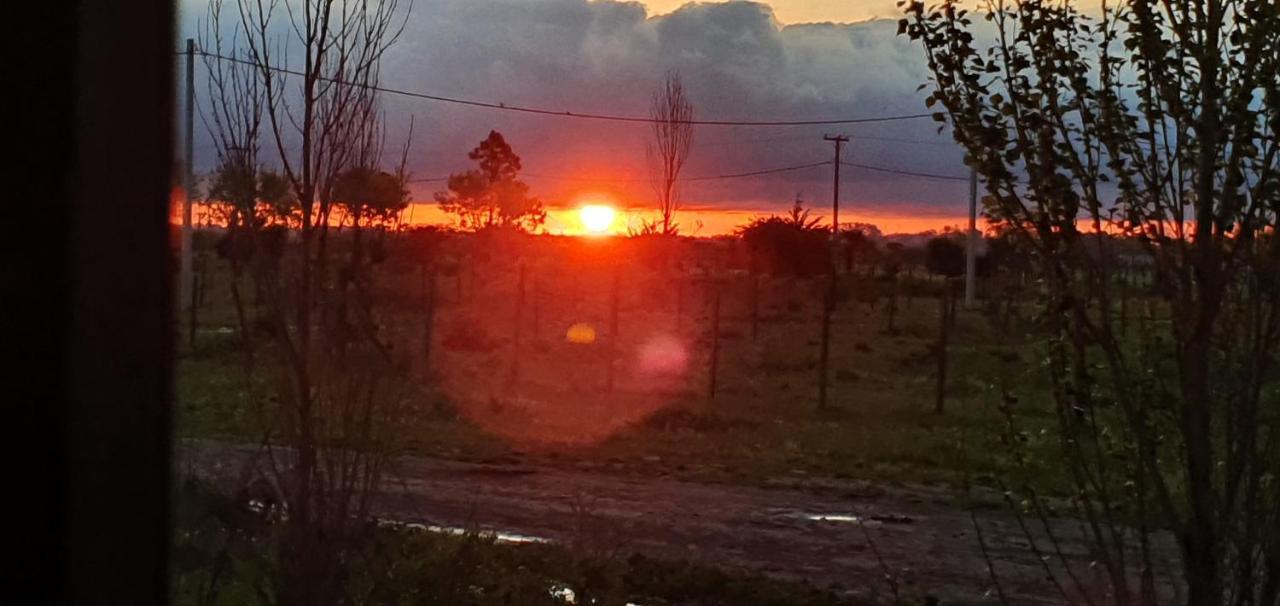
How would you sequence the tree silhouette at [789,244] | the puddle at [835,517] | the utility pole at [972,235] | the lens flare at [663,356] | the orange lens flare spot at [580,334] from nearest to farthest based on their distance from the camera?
1. the utility pole at [972,235]
2. the puddle at [835,517]
3. the lens flare at [663,356]
4. the orange lens flare spot at [580,334]
5. the tree silhouette at [789,244]

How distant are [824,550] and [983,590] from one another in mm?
1383

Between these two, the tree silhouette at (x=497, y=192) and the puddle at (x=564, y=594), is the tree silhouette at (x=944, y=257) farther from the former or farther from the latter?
the puddle at (x=564, y=594)

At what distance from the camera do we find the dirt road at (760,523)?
24.4 feet

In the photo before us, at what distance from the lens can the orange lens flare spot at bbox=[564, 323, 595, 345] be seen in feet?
86.2

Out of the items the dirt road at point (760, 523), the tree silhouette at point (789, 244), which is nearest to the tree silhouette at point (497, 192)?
the tree silhouette at point (789, 244)

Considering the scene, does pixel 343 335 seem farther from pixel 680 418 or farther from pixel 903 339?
pixel 903 339

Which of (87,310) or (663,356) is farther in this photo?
(663,356)

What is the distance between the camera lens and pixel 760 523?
30.8ft

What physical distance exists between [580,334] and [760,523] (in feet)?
60.6

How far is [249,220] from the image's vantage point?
503 cm

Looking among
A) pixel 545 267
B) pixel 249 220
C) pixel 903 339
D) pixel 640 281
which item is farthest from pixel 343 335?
pixel 545 267

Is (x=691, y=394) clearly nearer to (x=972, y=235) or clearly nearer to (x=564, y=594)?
(x=972, y=235)

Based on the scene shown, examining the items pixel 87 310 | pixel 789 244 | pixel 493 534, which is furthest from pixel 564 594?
pixel 789 244

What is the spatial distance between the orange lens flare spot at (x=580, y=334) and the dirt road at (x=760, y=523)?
1435cm
